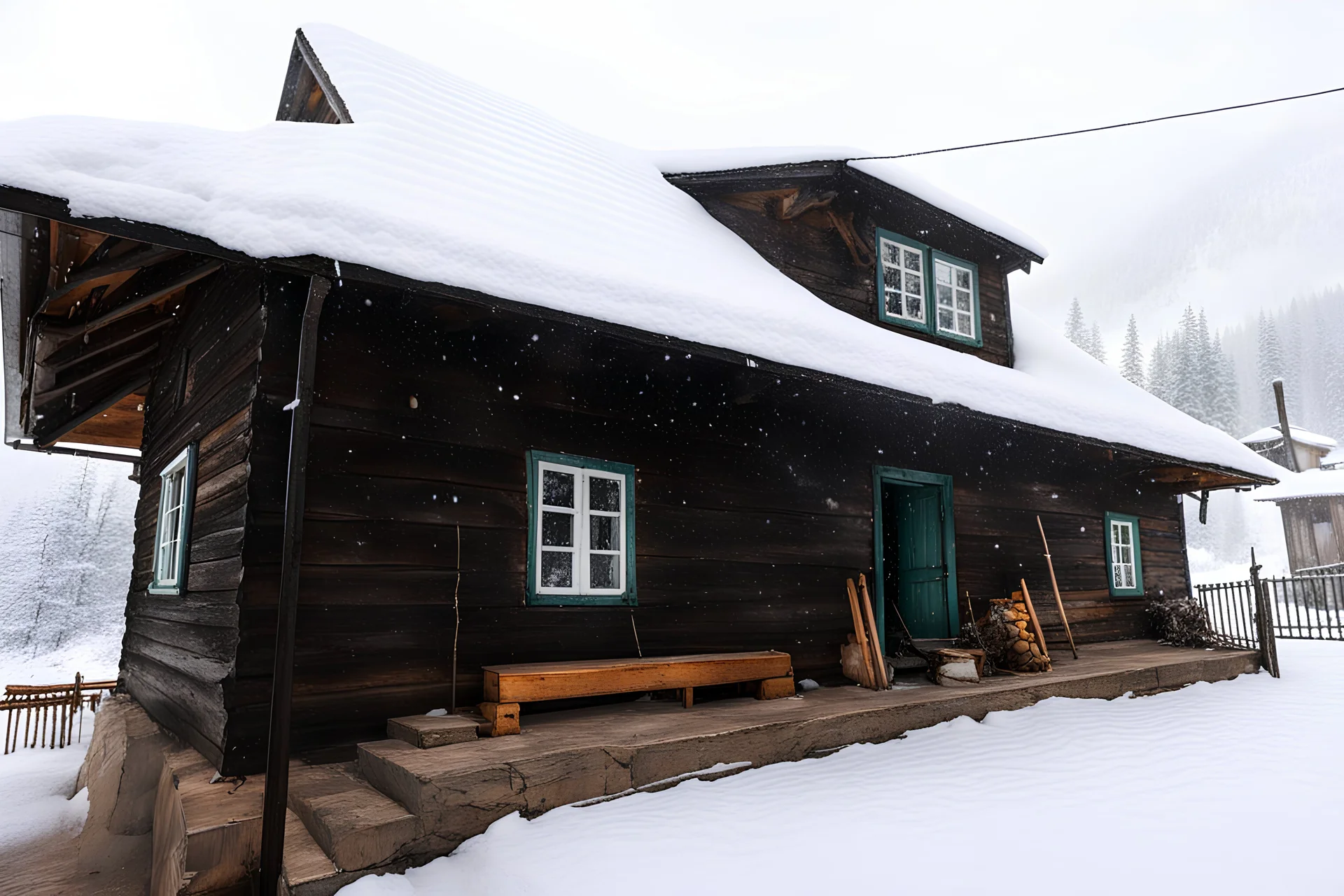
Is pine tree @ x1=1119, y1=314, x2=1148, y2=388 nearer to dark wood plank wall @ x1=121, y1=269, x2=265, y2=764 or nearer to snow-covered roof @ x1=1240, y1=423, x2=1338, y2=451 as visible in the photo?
snow-covered roof @ x1=1240, y1=423, x2=1338, y2=451

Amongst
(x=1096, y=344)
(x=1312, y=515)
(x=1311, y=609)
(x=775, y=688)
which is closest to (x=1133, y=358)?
(x=1096, y=344)

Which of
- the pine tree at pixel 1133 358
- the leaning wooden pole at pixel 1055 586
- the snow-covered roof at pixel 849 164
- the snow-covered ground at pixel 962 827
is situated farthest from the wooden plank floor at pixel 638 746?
the pine tree at pixel 1133 358

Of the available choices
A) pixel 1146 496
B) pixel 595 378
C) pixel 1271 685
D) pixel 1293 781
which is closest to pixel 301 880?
pixel 595 378

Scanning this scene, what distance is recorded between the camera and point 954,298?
1041 centimetres

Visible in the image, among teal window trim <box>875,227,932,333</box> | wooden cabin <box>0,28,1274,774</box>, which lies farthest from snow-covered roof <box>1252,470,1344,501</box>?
teal window trim <box>875,227,932,333</box>

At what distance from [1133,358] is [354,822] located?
3179 inches

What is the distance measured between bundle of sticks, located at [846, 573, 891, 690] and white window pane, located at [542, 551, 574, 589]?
9.39 feet

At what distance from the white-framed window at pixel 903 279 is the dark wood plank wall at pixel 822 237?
17cm

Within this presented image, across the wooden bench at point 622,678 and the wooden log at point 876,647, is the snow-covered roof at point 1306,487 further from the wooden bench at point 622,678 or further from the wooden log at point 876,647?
the wooden bench at point 622,678

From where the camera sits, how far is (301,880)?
11.0 ft

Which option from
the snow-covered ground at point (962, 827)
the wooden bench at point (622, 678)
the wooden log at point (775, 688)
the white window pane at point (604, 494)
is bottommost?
the snow-covered ground at point (962, 827)

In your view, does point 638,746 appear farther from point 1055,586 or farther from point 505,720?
point 1055,586

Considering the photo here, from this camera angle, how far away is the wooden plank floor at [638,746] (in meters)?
3.91

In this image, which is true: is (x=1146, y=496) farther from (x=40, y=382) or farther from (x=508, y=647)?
(x=40, y=382)
